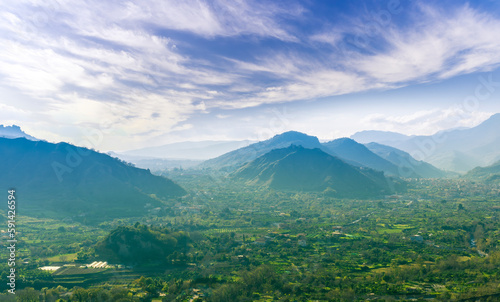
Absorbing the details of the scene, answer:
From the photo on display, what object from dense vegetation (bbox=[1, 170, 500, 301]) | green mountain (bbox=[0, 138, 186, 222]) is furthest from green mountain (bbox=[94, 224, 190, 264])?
green mountain (bbox=[0, 138, 186, 222])

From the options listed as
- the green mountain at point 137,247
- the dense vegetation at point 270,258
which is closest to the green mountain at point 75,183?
the dense vegetation at point 270,258

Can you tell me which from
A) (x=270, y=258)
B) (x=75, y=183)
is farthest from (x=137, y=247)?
Result: (x=75, y=183)

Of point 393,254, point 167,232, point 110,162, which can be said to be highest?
point 110,162

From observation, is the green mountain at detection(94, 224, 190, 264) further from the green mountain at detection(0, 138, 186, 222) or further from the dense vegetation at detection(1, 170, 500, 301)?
the green mountain at detection(0, 138, 186, 222)

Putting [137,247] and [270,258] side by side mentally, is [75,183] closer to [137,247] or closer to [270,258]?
[137,247]

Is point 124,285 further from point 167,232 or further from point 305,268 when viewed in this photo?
point 305,268

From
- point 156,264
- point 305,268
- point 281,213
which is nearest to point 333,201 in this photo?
point 281,213
